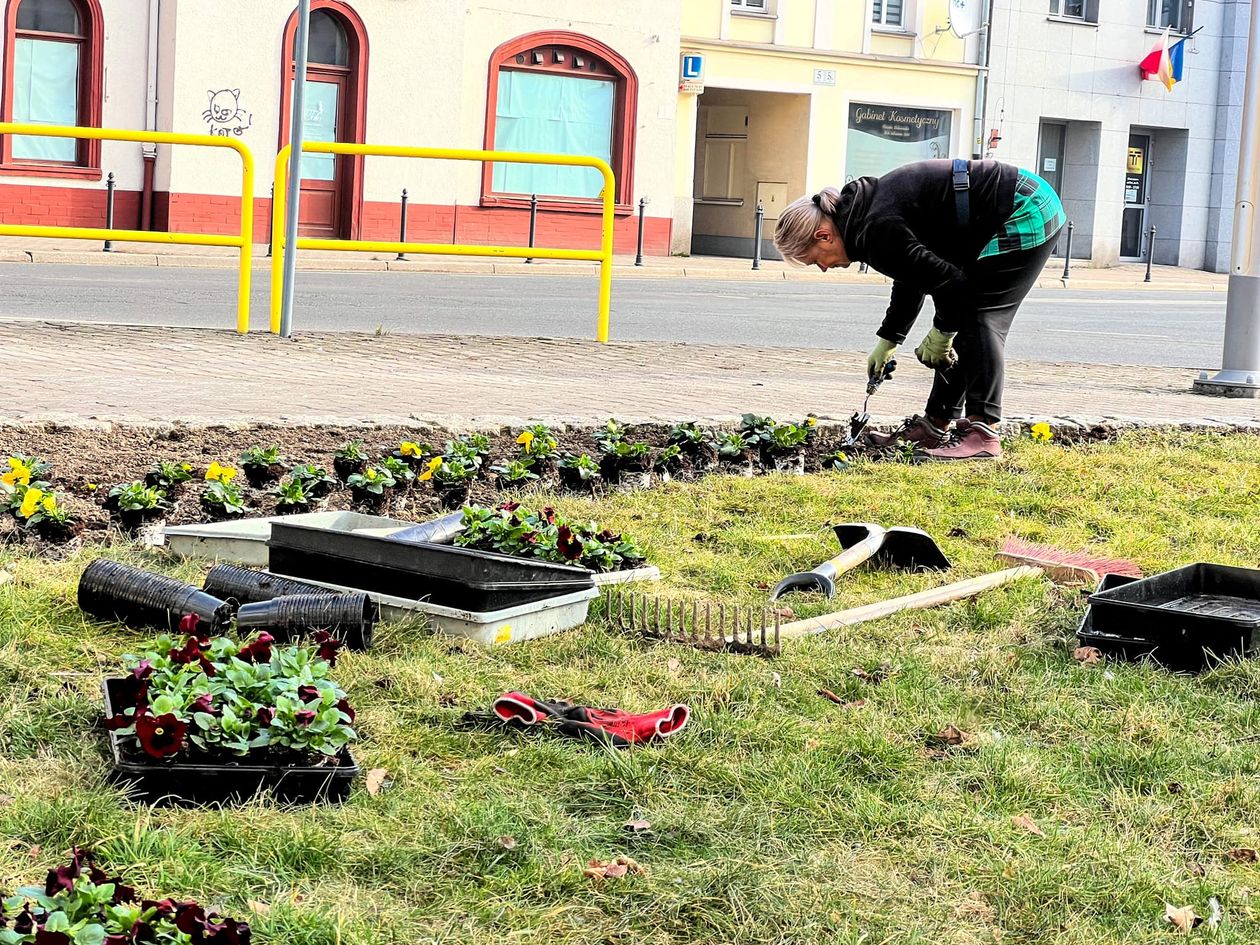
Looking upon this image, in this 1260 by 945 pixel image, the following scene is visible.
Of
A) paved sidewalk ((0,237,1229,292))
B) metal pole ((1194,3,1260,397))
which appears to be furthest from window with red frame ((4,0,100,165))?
metal pole ((1194,3,1260,397))

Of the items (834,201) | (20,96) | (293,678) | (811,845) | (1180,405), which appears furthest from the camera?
(20,96)

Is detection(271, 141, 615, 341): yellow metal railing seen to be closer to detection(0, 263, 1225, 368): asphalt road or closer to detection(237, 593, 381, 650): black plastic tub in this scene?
detection(0, 263, 1225, 368): asphalt road

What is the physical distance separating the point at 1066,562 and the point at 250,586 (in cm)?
249

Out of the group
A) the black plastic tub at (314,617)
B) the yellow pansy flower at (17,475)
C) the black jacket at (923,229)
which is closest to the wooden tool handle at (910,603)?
the black plastic tub at (314,617)

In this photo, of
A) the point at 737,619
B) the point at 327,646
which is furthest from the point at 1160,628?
the point at 327,646

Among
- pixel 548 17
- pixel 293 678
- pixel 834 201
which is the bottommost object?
pixel 293 678

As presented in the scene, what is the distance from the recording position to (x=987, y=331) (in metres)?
6.90

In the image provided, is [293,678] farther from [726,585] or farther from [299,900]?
[726,585]

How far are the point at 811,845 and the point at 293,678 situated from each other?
1023 mm

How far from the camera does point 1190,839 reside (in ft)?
9.53

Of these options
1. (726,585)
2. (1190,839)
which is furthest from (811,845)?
(726,585)

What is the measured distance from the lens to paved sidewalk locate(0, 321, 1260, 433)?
6.85 meters

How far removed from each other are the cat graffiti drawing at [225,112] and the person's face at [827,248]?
1849 centimetres

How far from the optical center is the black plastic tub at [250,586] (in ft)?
13.2
